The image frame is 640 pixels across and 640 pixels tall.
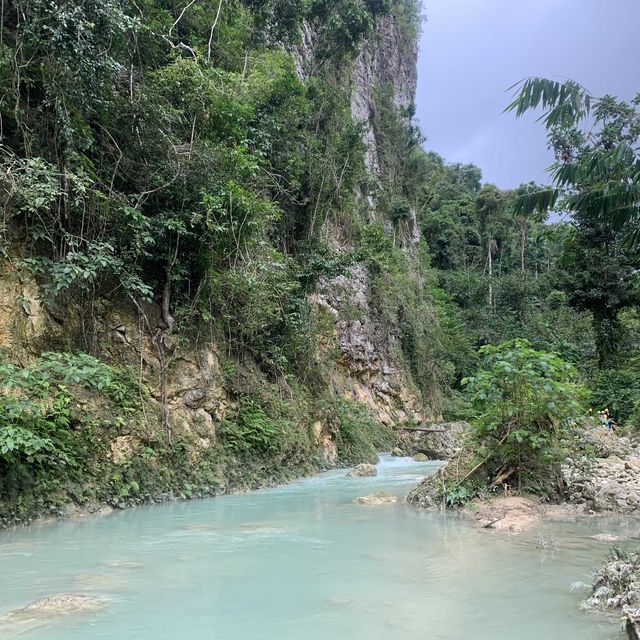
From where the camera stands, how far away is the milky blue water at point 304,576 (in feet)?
10.3

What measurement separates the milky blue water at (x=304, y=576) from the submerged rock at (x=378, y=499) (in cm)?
86

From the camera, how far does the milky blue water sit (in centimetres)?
315

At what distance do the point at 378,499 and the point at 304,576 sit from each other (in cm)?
416

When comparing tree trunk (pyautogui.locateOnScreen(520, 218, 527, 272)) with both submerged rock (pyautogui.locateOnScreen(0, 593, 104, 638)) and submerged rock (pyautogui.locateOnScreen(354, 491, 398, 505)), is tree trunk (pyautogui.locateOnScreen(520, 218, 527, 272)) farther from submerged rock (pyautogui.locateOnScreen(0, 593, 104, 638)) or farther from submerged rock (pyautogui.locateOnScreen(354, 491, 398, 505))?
submerged rock (pyautogui.locateOnScreen(0, 593, 104, 638))

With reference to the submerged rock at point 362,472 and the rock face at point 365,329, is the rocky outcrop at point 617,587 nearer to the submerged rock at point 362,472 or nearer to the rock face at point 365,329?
the submerged rock at point 362,472

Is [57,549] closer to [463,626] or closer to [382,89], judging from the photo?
[463,626]

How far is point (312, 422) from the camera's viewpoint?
13.2 metres

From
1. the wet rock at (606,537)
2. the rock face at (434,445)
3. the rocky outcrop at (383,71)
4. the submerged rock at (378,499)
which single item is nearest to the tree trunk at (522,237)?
the rocky outcrop at (383,71)

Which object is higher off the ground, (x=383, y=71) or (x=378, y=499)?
(x=383, y=71)

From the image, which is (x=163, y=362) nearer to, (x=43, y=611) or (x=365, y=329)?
(x=43, y=611)

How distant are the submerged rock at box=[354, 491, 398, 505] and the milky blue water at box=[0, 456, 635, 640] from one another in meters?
0.86

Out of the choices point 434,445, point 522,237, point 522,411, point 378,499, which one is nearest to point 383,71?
point 522,237

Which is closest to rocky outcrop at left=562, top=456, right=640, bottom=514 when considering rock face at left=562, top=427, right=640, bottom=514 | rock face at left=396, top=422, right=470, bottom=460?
rock face at left=562, top=427, right=640, bottom=514

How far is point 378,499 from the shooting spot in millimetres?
8289
